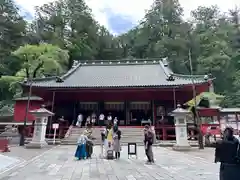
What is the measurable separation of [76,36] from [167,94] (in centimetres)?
3066

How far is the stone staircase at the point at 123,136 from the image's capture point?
1934cm

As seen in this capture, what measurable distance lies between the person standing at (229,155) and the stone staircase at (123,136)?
1457 centimetres

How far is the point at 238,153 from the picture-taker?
14.0ft

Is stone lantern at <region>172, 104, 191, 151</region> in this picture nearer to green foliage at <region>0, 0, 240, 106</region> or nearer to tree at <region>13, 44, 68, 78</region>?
tree at <region>13, 44, 68, 78</region>

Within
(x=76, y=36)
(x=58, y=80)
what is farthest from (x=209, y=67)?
(x=58, y=80)

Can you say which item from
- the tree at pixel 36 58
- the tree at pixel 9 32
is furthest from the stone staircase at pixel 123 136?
the tree at pixel 9 32

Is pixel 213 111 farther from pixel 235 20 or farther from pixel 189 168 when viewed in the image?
pixel 235 20

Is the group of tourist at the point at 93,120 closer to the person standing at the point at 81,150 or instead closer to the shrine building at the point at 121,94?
the shrine building at the point at 121,94

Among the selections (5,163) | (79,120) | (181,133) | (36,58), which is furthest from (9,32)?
(5,163)

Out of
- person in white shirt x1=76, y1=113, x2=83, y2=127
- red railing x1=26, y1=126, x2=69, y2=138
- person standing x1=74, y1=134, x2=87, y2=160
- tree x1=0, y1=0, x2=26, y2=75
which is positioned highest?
tree x1=0, y1=0, x2=26, y2=75

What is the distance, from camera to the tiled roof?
23.2 m

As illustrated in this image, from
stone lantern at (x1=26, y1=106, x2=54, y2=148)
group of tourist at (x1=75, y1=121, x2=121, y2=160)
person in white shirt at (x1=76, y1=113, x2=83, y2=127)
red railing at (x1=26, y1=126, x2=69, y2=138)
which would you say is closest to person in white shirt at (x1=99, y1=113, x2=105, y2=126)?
person in white shirt at (x1=76, y1=113, x2=83, y2=127)

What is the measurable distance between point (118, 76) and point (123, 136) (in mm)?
8907

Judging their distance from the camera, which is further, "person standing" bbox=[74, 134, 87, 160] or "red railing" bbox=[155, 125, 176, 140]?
"red railing" bbox=[155, 125, 176, 140]
